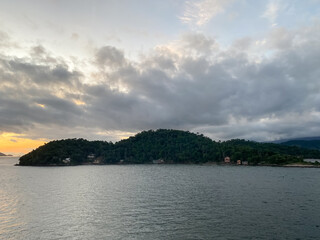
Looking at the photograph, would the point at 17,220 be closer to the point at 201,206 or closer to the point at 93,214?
the point at 93,214

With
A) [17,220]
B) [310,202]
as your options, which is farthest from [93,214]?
[310,202]

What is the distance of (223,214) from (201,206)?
32.5 feet

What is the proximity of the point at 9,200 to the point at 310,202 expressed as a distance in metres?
Result: 98.2

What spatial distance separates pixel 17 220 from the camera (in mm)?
53969

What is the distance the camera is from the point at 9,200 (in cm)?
7938

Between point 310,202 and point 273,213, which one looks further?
point 310,202

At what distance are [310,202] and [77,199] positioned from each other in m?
75.2

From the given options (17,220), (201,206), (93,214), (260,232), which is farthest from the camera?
(201,206)

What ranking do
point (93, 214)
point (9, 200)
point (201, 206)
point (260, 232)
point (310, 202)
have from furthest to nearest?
point (9, 200) → point (310, 202) → point (201, 206) → point (93, 214) → point (260, 232)

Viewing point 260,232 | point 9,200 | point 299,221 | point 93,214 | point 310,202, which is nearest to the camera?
point 260,232

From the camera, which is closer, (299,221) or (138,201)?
(299,221)

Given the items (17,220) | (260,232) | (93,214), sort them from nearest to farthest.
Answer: (260,232) < (17,220) < (93,214)

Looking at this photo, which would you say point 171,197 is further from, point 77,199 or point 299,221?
point 299,221

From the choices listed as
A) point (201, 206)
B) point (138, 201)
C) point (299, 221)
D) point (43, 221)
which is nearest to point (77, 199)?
point (138, 201)
